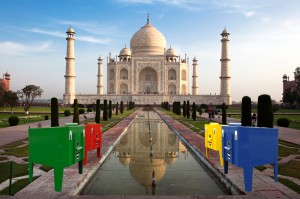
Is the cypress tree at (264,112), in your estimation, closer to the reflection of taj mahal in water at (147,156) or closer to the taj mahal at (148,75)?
the reflection of taj mahal in water at (147,156)

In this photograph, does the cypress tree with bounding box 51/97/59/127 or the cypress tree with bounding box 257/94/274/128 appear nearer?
the cypress tree with bounding box 257/94/274/128

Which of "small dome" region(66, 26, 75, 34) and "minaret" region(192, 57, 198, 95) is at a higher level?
"small dome" region(66, 26, 75, 34)

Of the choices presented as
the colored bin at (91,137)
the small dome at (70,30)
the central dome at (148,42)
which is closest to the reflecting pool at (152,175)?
the colored bin at (91,137)

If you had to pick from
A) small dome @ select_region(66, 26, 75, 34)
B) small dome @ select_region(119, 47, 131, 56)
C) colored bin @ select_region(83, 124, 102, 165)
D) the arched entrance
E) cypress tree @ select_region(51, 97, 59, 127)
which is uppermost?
small dome @ select_region(66, 26, 75, 34)

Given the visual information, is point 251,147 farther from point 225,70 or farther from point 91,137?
point 225,70

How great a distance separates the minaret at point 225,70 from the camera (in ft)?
121

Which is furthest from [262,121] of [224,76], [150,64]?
[150,64]

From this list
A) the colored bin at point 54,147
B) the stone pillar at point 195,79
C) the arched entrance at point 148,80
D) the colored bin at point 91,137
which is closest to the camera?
the colored bin at point 54,147

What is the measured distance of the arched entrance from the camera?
4512cm

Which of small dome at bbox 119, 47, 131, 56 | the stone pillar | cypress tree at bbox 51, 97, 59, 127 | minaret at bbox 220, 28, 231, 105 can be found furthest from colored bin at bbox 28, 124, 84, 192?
small dome at bbox 119, 47, 131, 56

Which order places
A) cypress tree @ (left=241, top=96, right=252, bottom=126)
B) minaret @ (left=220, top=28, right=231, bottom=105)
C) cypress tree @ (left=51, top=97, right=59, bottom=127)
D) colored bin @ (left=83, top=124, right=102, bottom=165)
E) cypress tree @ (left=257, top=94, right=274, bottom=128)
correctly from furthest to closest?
minaret @ (left=220, top=28, right=231, bottom=105) < cypress tree @ (left=51, top=97, right=59, bottom=127) < cypress tree @ (left=241, top=96, right=252, bottom=126) < cypress tree @ (left=257, top=94, right=274, bottom=128) < colored bin @ (left=83, top=124, right=102, bottom=165)

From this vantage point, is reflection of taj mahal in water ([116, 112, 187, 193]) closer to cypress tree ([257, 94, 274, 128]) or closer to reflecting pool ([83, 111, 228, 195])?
reflecting pool ([83, 111, 228, 195])

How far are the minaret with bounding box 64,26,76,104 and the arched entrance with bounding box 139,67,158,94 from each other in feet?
37.7

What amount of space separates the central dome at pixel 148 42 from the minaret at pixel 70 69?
11.5m
